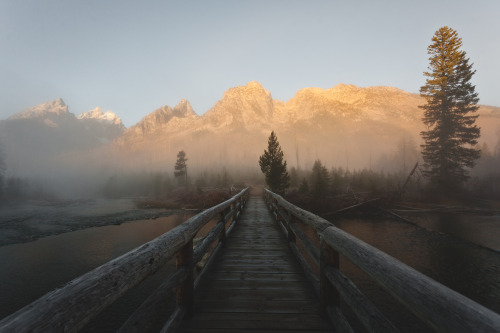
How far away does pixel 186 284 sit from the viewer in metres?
2.77

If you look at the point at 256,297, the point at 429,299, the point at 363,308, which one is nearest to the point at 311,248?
the point at 256,297

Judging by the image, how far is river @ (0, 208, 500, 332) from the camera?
9.06 meters

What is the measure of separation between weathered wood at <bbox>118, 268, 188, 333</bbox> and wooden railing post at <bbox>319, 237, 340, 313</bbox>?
1795mm

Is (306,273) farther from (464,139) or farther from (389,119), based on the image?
(389,119)

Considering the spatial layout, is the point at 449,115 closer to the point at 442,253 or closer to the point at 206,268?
the point at 442,253

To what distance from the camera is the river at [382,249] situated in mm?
9062

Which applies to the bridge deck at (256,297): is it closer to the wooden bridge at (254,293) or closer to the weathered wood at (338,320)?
the wooden bridge at (254,293)

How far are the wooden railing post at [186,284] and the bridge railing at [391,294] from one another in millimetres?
1725

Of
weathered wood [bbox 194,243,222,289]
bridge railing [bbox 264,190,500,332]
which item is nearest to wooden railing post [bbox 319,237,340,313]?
bridge railing [bbox 264,190,500,332]

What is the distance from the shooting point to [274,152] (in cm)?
3759

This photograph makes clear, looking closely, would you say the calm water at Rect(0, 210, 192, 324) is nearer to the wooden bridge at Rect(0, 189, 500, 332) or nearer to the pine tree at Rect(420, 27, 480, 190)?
the wooden bridge at Rect(0, 189, 500, 332)

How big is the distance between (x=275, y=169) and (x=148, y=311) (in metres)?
33.9

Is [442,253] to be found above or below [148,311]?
below

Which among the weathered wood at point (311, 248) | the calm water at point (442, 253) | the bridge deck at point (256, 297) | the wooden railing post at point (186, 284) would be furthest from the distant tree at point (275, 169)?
the wooden railing post at point (186, 284)
